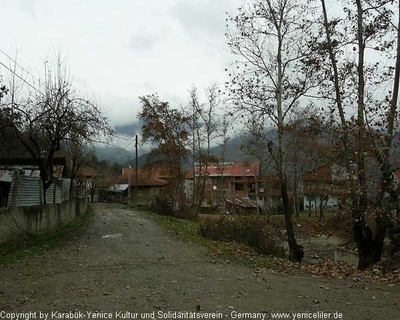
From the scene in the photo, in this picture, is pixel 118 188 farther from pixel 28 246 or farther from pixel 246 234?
pixel 28 246

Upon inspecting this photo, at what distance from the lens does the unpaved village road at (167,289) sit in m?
7.00

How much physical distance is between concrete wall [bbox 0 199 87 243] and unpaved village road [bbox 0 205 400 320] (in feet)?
6.40

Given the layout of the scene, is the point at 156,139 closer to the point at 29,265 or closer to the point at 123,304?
the point at 29,265

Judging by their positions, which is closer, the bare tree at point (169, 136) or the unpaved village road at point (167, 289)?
the unpaved village road at point (167, 289)

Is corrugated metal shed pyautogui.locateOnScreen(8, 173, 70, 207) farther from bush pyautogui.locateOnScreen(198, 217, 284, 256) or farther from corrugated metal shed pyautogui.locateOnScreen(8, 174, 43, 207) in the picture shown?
bush pyautogui.locateOnScreen(198, 217, 284, 256)

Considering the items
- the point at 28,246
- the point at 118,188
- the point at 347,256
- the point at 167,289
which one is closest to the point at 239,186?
the point at 118,188

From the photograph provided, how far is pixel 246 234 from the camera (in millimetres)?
17891

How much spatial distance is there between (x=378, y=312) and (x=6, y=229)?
35.2 feet

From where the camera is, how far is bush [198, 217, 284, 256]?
17453 mm

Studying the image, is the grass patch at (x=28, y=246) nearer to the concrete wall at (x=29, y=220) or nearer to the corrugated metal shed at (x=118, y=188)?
the concrete wall at (x=29, y=220)

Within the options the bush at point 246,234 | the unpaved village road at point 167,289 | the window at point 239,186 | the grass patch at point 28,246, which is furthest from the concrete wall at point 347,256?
the window at point 239,186

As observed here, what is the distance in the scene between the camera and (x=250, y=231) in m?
17.9

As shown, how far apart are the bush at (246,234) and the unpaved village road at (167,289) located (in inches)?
188

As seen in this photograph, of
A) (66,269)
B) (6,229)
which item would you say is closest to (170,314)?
(66,269)
